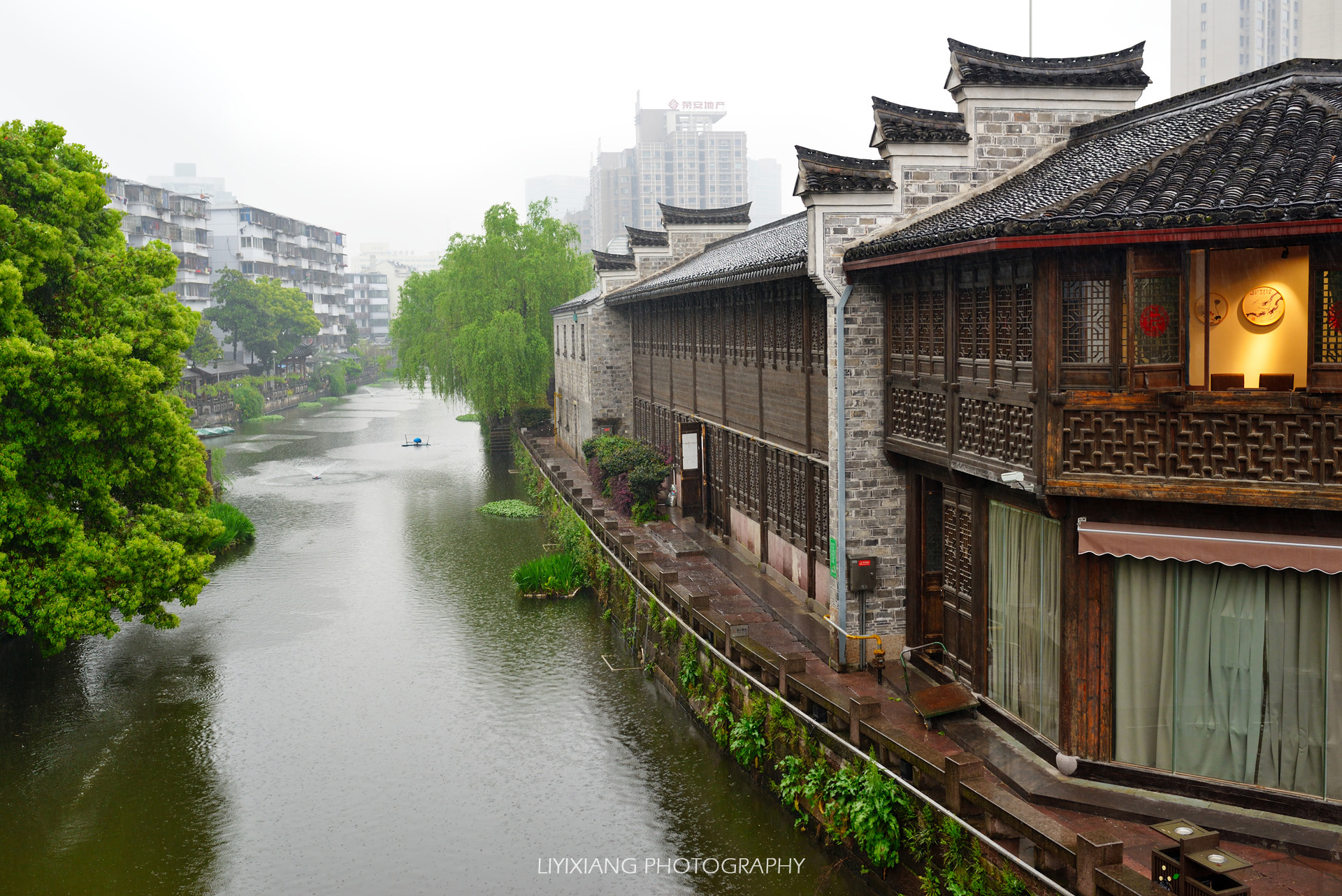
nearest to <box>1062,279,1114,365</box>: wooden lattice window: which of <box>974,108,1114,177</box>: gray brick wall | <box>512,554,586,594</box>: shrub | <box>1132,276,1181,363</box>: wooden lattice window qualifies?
<box>1132,276,1181,363</box>: wooden lattice window

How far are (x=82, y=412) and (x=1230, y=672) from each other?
52.9ft

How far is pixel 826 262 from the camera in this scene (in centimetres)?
1490

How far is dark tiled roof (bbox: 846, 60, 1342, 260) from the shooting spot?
9.52m

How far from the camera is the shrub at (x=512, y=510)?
1387 inches

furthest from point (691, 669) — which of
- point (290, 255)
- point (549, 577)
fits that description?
point (290, 255)

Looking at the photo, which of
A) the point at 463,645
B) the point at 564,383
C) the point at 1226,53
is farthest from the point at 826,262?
the point at 1226,53

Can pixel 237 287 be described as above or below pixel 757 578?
above

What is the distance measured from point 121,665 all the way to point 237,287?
237 feet

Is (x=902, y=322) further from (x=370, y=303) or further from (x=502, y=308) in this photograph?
(x=370, y=303)

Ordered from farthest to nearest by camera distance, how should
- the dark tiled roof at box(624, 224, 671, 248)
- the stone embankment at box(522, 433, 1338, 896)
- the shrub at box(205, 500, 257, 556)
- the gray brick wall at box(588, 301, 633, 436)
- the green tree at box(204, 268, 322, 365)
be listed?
1. the green tree at box(204, 268, 322, 365)
2. the dark tiled roof at box(624, 224, 671, 248)
3. the gray brick wall at box(588, 301, 633, 436)
4. the shrub at box(205, 500, 257, 556)
5. the stone embankment at box(522, 433, 1338, 896)

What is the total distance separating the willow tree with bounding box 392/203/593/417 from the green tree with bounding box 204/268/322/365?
39.8m

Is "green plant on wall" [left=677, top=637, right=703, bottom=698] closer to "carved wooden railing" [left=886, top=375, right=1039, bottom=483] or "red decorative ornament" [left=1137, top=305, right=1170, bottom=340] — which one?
"carved wooden railing" [left=886, top=375, right=1039, bottom=483]

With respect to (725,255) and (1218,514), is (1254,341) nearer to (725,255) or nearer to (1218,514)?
(1218,514)

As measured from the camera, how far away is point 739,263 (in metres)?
22.0
